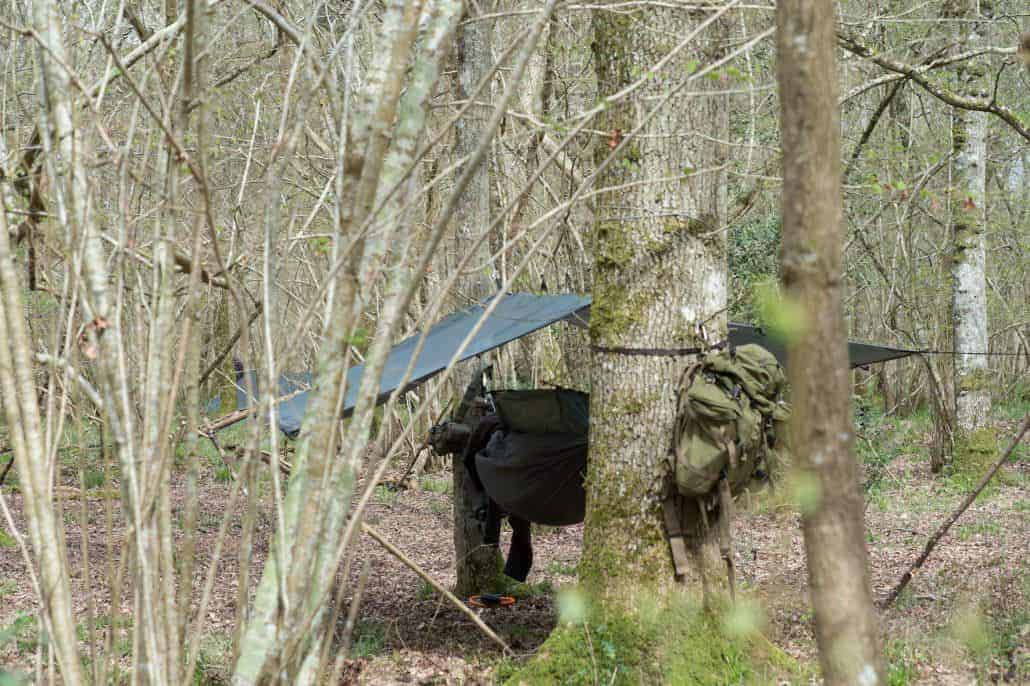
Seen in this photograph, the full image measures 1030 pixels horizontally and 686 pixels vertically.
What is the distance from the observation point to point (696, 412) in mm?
2908

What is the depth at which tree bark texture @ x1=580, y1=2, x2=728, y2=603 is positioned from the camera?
3.12m

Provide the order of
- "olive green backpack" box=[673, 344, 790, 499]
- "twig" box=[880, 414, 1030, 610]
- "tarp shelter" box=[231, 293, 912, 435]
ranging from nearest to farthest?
"twig" box=[880, 414, 1030, 610] < "olive green backpack" box=[673, 344, 790, 499] < "tarp shelter" box=[231, 293, 912, 435]

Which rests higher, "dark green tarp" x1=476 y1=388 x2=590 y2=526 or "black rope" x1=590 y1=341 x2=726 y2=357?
"black rope" x1=590 y1=341 x2=726 y2=357

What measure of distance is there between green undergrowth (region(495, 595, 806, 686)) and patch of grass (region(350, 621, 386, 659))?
123 cm

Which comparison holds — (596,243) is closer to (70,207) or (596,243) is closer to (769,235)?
(70,207)

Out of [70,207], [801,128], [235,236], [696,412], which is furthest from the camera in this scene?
[696,412]

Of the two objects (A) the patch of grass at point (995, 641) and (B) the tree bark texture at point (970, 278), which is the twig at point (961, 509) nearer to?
(A) the patch of grass at point (995, 641)

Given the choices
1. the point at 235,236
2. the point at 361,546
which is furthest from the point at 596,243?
the point at 361,546

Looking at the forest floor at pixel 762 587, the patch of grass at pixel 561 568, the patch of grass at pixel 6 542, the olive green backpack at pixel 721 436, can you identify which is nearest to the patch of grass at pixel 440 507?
the forest floor at pixel 762 587

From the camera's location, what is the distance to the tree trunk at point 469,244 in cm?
497

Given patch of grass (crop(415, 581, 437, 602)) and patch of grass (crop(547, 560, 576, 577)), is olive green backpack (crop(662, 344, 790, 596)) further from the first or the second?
patch of grass (crop(547, 560, 576, 577))

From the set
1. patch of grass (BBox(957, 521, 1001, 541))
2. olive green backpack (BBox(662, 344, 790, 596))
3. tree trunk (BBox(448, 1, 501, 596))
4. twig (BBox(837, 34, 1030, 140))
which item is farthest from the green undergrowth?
patch of grass (BBox(957, 521, 1001, 541))

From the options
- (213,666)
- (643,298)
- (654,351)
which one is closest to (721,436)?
(654,351)

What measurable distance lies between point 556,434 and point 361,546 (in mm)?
3580
